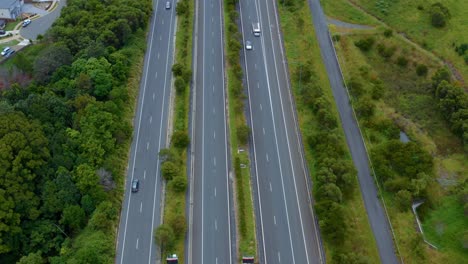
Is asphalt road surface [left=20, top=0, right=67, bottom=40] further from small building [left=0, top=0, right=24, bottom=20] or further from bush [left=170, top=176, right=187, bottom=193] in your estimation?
bush [left=170, top=176, right=187, bottom=193]

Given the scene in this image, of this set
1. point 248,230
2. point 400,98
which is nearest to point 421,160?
point 400,98

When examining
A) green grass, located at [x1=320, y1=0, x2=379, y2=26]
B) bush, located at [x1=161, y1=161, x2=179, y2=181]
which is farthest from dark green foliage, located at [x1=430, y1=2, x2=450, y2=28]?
bush, located at [x1=161, y1=161, x2=179, y2=181]

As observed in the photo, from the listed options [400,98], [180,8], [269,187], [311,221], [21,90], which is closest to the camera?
[311,221]

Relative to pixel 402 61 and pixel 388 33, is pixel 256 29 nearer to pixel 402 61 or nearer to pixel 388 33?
pixel 388 33

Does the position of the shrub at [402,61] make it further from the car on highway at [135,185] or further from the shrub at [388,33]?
the car on highway at [135,185]

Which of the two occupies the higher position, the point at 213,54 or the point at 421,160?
the point at 213,54

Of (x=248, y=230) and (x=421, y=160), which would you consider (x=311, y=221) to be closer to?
(x=248, y=230)

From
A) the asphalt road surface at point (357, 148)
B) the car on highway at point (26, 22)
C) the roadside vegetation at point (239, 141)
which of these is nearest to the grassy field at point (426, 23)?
the asphalt road surface at point (357, 148)
